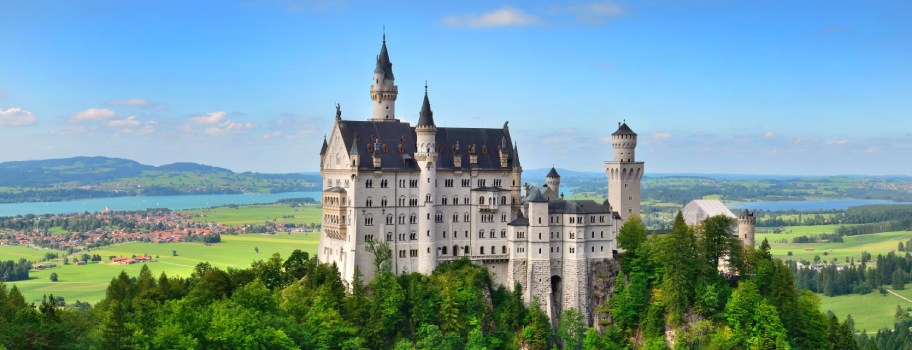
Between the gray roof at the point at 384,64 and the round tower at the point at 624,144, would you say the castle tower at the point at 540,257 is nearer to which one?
the round tower at the point at 624,144

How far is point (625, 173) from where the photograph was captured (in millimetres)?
96688

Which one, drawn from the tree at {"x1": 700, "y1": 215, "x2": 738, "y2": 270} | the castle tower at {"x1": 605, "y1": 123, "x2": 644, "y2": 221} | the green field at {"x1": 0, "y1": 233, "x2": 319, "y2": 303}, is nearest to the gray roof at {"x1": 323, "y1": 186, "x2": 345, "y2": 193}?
the castle tower at {"x1": 605, "y1": 123, "x2": 644, "y2": 221}

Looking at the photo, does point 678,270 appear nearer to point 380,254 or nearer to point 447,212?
point 447,212

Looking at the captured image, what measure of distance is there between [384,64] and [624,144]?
2566 cm

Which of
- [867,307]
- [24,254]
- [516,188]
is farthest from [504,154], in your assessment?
[24,254]

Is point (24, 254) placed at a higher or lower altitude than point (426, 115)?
lower

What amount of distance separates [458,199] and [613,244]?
15.8 metres

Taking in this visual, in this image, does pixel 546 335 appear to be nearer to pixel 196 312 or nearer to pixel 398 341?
pixel 398 341

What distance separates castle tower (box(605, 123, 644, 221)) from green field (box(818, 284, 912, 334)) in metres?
63.4

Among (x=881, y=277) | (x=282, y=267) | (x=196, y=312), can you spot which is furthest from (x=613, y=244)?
(x=881, y=277)

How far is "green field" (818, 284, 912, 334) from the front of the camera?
484ft

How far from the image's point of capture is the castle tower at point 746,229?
94062 millimetres

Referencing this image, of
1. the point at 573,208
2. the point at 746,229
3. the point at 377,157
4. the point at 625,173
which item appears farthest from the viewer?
the point at 625,173

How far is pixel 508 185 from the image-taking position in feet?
299
